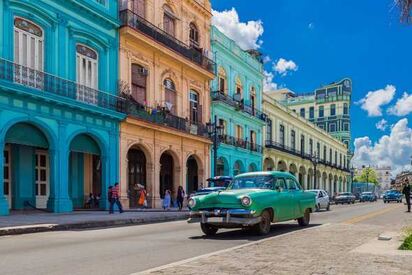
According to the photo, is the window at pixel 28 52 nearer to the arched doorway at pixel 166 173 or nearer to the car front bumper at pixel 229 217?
the car front bumper at pixel 229 217

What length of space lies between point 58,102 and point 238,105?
21.1 meters

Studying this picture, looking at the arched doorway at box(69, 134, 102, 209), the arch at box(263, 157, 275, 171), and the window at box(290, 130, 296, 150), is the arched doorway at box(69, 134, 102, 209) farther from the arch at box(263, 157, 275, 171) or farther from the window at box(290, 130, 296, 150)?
the window at box(290, 130, 296, 150)

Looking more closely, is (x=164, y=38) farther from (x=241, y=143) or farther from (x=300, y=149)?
(x=300, y=149)

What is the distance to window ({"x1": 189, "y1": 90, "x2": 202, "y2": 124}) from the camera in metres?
35.2

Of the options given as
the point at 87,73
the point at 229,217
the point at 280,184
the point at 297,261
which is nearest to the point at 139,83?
the point at 87,73

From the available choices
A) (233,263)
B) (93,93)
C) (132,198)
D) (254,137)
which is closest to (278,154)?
(254,137)

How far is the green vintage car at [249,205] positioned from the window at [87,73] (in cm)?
1237

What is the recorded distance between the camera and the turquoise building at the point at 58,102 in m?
20.2

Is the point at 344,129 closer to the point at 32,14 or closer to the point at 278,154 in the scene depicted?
the point at 278,154

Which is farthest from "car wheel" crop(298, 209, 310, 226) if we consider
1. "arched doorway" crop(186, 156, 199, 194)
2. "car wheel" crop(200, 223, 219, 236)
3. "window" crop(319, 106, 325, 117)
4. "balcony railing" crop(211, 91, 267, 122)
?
"window" crop(319, 106, 325, 117)

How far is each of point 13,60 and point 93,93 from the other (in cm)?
496

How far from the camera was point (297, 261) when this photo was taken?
8031 millimetres

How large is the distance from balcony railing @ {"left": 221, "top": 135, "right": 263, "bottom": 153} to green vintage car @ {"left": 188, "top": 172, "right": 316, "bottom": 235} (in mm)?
24349

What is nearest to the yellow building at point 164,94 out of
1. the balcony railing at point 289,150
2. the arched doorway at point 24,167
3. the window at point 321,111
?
the arched doorway at point 24,167
